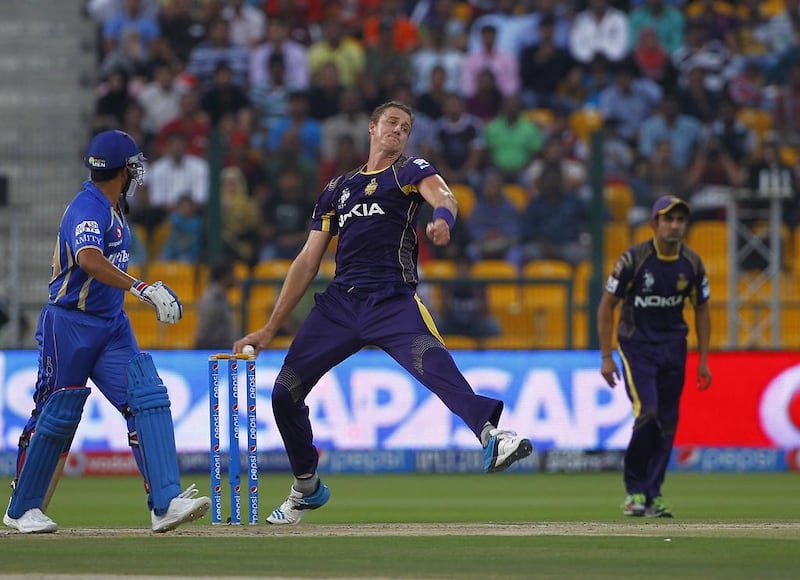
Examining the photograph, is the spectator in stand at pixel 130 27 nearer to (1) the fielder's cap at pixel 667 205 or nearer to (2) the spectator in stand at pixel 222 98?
(2) the spectator in stand at pixel 222 98

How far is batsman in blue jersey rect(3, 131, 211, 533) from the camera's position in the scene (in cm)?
840

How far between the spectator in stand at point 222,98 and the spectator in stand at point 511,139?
345 centimetres

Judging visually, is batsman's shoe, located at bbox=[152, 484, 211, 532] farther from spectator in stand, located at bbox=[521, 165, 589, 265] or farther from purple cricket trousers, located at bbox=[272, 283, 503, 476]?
spectator in stand, located at bbox=[521, 165, 589, 265]

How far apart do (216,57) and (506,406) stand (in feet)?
27.5

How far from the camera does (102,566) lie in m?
7.07

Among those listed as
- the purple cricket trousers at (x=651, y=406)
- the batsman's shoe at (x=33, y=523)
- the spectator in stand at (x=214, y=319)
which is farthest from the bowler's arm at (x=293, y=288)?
the spectator in stand at (x=214, y=319)

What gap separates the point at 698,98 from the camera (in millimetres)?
22016

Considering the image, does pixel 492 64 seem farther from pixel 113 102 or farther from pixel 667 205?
pixel 667 205

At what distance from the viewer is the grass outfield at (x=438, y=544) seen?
6.96 m

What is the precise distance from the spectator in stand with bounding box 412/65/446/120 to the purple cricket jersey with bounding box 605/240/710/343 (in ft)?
33.7

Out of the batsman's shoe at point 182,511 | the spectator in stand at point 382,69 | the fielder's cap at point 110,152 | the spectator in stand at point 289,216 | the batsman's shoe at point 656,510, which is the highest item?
the spectator in stand at point 382,69

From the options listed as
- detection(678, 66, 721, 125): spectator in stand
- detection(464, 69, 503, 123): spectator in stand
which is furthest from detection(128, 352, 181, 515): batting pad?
detection(678, 66, 721, 125): spectator in stand

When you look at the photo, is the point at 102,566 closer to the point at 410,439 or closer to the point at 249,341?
the point at 249,341

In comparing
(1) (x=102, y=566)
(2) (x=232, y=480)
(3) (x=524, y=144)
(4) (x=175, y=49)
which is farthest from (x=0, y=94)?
(1) (x=102, y=566)
